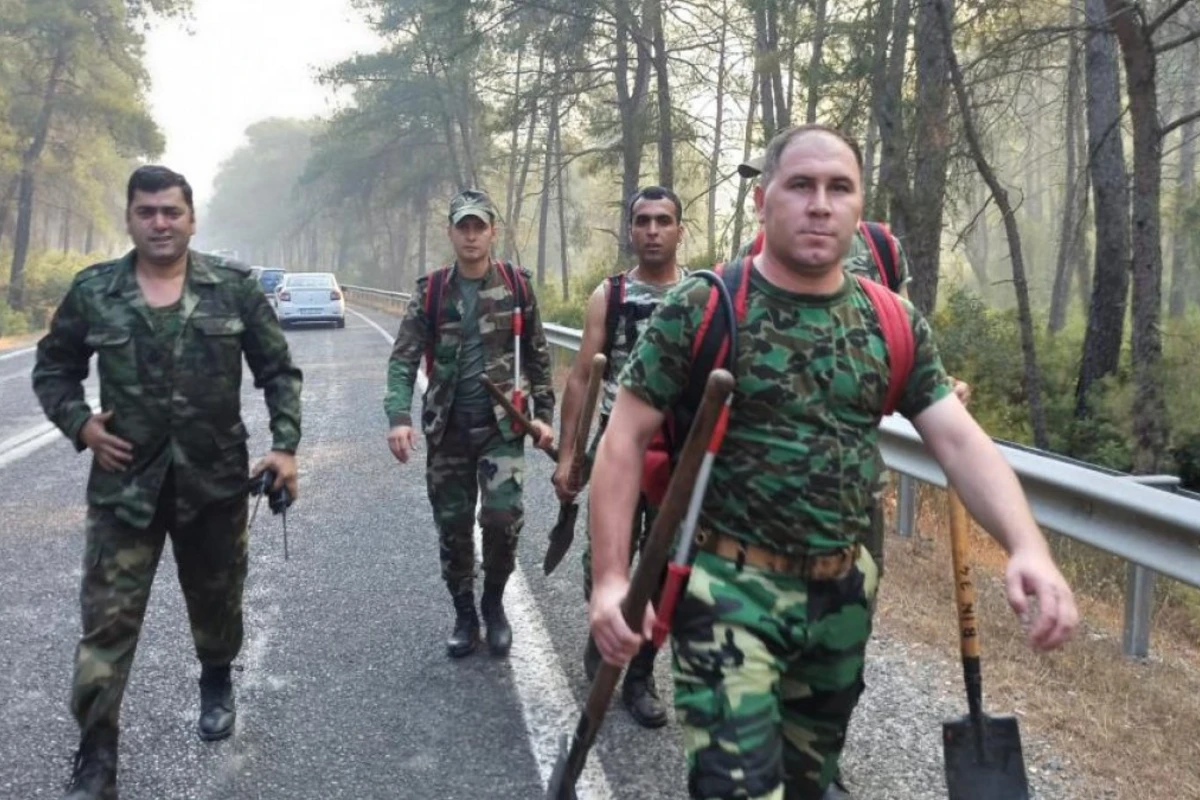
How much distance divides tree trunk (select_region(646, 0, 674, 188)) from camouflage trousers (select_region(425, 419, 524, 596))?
1216 cm

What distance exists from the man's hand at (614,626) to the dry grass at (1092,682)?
2001mm

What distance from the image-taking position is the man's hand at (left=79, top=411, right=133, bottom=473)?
3.52 m

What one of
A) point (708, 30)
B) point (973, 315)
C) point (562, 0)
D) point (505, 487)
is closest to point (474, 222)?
point (505, 487)

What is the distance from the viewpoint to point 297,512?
738 cm

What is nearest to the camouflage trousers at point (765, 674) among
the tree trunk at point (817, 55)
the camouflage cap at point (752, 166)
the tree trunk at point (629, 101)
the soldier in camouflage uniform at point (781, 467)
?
the soldier in camouflage uniform at point (781, 467)

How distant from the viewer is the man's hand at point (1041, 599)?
79.2 inches

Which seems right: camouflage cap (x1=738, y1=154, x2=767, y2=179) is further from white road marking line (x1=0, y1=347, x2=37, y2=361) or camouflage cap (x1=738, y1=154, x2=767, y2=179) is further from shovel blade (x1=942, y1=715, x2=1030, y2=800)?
white road marking line (x1=0, y1=347, x2=37, y2=361)

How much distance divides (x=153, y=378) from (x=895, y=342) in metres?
2.43

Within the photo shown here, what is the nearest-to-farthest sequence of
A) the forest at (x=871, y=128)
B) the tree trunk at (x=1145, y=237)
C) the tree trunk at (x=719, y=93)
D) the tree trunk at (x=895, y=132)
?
the tree trunk at (x=1145, y=237), the forest at (x=871, y=128), the tree trunk at (x=895, y=132), the tree trunk at (x=719, y=93)

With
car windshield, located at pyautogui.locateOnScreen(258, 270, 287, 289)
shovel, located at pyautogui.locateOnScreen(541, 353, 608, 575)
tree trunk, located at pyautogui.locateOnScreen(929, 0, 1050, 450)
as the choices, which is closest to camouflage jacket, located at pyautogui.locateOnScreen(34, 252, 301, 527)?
shovel, located at pyautogui.locateOnScreen(541, 353, 608, 575)

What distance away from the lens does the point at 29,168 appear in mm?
32781

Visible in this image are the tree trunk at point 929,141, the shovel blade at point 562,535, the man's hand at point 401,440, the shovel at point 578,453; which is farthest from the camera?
the tree trunk at point 929,141

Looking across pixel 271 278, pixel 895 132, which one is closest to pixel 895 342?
pixel 895 132

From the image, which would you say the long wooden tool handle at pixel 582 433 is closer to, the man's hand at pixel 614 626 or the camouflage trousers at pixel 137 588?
the camouflage trousers at pixel 137 588
